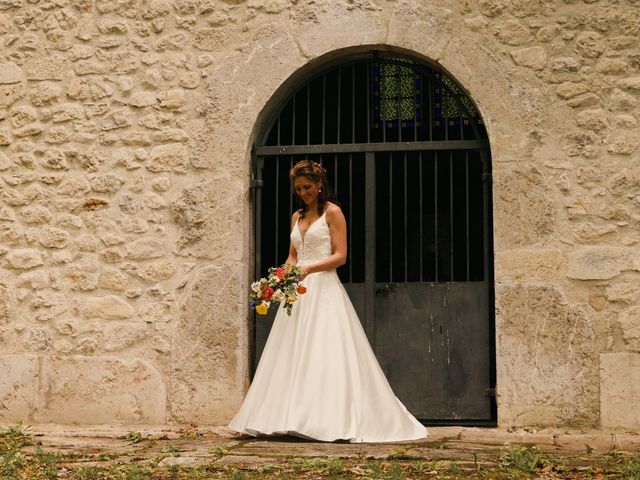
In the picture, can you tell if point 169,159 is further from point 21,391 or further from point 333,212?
point 21,391

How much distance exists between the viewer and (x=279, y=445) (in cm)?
550

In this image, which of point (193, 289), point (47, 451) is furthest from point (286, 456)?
point (193, 289)

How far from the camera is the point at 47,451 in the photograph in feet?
17.7

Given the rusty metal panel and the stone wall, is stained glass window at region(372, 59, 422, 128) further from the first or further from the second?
the rusty metal panel

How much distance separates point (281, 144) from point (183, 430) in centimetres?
219

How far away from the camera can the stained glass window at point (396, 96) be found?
6816 millimetres

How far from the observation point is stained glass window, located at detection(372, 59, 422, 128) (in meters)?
6.82

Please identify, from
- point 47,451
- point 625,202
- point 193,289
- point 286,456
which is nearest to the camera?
point 286,456

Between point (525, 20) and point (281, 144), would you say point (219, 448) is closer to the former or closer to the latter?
point (281, 144)

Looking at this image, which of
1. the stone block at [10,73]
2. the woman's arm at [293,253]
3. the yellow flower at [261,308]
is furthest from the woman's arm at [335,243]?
the stone block at [10,73]

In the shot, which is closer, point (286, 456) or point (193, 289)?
point (286, 456)

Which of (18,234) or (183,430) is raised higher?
(18,234)

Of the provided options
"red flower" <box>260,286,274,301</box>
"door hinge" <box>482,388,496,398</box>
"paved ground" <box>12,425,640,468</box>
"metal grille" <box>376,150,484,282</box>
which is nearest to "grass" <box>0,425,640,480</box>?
"paved ground" <box>12,425,640,468</box>

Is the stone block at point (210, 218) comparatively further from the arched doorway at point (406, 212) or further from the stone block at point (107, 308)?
the stone block at point (107, 308)
